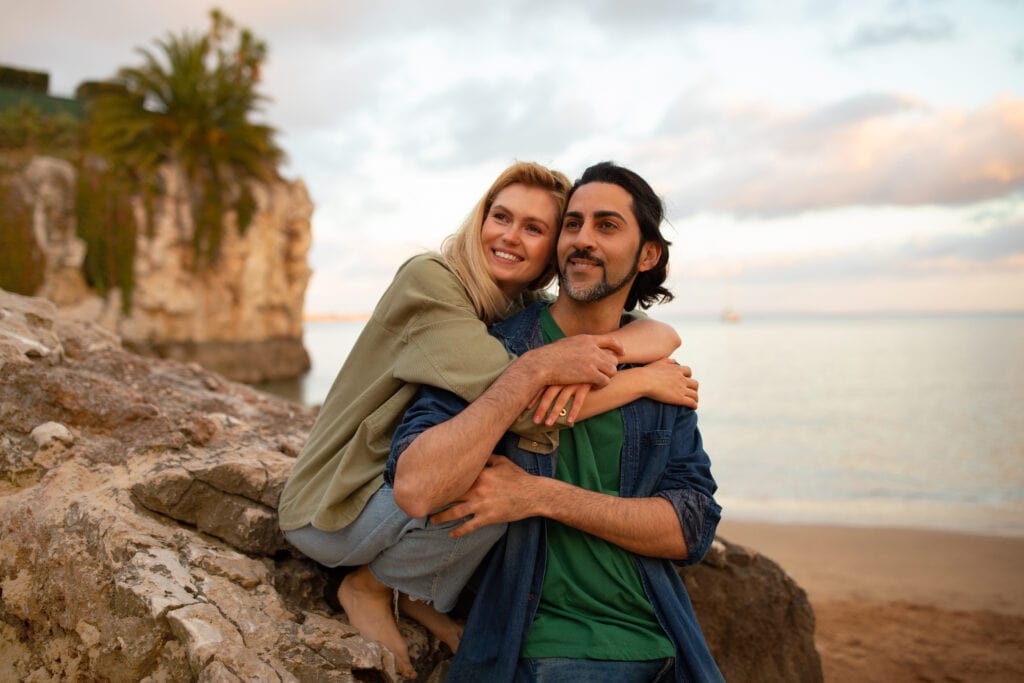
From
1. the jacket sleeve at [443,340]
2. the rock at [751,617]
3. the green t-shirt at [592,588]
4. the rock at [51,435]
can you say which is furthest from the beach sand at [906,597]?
the rock at [51,435]

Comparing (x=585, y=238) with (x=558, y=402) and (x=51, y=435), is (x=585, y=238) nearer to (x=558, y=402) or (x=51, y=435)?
(x=558, y=402)

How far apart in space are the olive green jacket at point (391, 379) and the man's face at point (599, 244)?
0.42 m

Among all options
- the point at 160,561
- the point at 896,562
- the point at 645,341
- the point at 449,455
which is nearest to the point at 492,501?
the point at 449,455

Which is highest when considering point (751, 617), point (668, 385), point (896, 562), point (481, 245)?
point (481, 245)

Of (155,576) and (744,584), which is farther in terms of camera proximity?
(744,584)

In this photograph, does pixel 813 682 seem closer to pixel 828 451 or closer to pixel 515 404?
pixel 515 404

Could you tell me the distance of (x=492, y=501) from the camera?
2.40 m

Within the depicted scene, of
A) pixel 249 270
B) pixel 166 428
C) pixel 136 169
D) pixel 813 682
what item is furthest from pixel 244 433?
pixel 249 270

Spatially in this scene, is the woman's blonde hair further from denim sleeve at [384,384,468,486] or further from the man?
denim sleeve at [384,384,468,486]

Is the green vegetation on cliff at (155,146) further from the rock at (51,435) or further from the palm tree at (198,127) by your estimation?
the rock at (51,435)

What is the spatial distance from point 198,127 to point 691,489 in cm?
2461

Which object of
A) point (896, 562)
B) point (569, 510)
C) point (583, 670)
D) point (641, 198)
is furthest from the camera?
point (896, 562)

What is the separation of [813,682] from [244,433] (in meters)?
3.16

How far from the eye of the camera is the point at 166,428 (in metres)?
3.30
